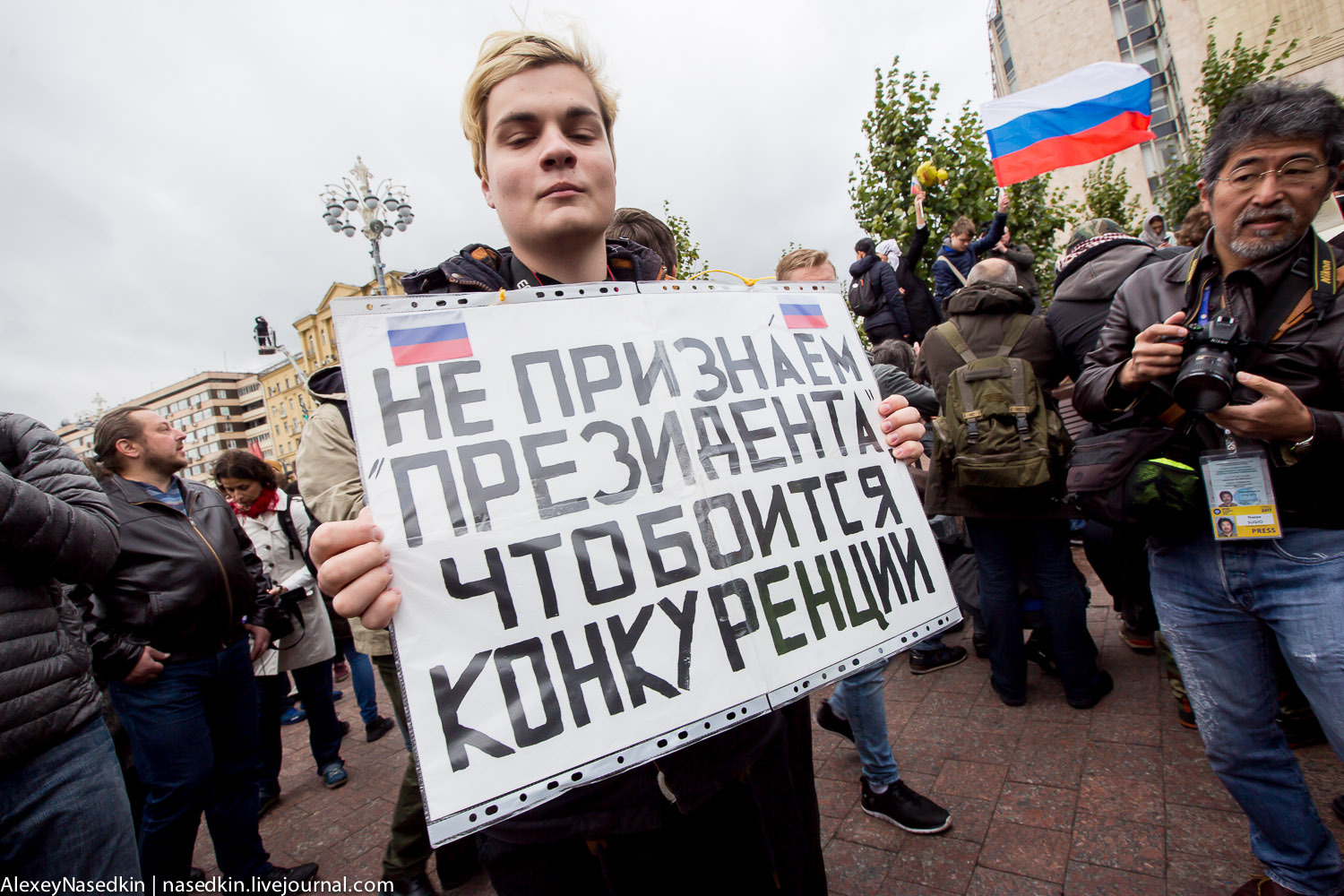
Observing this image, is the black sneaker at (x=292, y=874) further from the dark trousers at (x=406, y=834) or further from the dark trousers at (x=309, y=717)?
the dark trousers at (x=309, y=717)

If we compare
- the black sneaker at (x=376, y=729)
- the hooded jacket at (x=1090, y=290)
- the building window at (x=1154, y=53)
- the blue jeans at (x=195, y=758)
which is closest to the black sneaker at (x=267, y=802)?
the black sneaker at (x=376, y=729)

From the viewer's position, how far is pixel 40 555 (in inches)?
71.0

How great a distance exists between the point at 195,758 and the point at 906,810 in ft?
9.57

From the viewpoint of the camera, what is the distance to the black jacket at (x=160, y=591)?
2.53m

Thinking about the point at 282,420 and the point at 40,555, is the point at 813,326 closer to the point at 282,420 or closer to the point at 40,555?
the point at 40,555

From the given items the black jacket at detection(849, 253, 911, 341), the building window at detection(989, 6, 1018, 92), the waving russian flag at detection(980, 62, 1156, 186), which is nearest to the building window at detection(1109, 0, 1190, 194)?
the building window at detection(989, 6, 1018, 92)

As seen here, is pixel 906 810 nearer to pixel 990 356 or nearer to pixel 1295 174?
pixel 990 356

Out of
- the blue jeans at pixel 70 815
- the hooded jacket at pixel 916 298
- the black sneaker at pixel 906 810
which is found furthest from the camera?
the hooded jacket at pixel 916 298

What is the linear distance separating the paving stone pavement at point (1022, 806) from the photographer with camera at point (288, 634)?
29cm

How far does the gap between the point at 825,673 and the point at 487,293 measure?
1047 mm

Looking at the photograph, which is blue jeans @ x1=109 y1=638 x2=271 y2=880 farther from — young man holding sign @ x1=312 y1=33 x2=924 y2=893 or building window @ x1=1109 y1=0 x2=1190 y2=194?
building window @ x1=1109 y1=0 x2=1190 y2=194

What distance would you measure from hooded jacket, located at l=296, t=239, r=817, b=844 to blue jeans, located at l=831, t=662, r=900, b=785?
44.1 inches

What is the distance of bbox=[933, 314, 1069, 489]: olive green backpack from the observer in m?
2.82

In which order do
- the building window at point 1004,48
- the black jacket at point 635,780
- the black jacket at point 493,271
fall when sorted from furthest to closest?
the building window at point 1004,48, the black jacket at point 493,271, the black jacket at point 635,780
